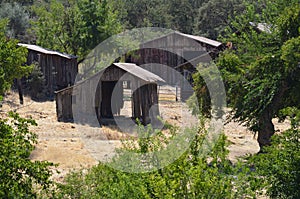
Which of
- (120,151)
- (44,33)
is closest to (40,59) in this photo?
(44,33)

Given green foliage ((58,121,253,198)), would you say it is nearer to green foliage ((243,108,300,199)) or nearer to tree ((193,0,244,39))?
green foliage ((243,108,300,199))

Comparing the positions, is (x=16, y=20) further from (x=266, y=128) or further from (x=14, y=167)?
(x=14, y=167)

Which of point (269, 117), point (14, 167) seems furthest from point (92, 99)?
point (14, 167)

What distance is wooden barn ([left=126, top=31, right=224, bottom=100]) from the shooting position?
133 ft

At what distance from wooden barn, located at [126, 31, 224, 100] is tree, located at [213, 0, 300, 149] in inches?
903

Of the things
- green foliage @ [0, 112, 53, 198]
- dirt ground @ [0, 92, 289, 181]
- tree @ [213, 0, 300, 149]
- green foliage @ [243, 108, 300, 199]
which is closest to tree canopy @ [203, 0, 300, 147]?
tree @ [213, 0, 300, 149]

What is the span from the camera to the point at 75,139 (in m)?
19.6

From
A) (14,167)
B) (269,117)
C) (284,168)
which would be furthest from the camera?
(269,117)

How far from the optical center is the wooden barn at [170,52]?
Answer: 40.4 metres

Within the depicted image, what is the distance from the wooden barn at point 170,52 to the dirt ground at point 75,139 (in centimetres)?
1318

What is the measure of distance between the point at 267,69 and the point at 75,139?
352 inches

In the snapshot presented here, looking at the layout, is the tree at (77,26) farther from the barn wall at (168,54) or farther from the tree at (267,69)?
the tree at (267,69)

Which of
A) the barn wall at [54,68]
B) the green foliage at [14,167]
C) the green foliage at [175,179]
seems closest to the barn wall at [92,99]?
the barn wall at [54,68]

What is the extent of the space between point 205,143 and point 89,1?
26937 mm
